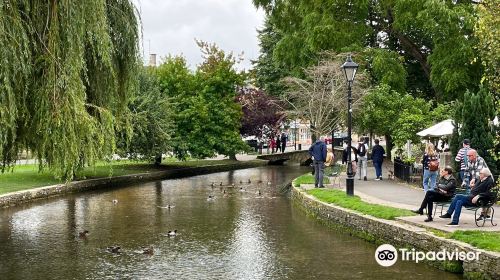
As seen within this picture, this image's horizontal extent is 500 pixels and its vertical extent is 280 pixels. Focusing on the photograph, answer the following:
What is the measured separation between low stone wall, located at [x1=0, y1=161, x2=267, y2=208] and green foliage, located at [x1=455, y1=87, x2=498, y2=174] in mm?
16278

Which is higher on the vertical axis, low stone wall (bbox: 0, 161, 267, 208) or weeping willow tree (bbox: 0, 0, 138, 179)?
weeping willow tree (bbox: 0, 0, 138, 179)

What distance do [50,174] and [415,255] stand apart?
2122 cm

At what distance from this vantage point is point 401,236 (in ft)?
41.9

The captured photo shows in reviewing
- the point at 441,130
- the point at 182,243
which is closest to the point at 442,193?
the point at 182,243

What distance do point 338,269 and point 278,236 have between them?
380 cm

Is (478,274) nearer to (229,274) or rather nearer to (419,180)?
(229,274)

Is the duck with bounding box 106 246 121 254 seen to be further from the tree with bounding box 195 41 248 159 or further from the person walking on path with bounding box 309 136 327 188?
the tree with bounding box 195 41 248 159

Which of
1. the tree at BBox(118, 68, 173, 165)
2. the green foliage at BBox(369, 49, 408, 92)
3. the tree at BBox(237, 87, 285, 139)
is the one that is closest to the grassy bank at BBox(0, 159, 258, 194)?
the tree at BBox(118, 68, 173, 165)

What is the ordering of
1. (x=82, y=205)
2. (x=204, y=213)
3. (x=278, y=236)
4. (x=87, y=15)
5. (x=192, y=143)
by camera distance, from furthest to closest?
(x=192, y=143), (x=82, y=205), (x=204, y=213), (x=278, y=236), (x=87, y=15)

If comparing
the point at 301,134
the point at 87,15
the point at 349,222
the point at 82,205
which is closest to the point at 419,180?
the point at 349,222

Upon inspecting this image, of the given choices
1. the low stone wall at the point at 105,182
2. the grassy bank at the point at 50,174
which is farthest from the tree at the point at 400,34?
the grassy bank at the point at 50,174

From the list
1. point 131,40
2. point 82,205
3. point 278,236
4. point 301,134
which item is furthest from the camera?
point 301,134

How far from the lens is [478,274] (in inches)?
399

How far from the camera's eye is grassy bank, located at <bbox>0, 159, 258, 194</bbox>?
24.9 metres
